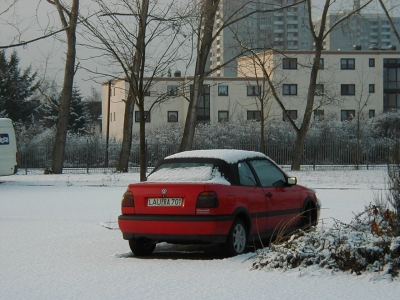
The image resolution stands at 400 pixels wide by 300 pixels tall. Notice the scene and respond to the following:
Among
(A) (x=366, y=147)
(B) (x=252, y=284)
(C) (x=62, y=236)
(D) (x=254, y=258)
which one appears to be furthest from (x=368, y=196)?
(A) (x=366, y=147)

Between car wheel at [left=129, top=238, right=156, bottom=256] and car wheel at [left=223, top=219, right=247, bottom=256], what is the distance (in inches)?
48.5

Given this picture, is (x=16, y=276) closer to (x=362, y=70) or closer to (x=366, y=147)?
(x=366, y=147)

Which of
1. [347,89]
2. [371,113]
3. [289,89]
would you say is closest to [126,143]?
[289,89]

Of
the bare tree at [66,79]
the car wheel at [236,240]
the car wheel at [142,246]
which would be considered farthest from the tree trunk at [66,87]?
the car wheel at [236,240]

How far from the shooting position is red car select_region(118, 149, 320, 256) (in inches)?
390

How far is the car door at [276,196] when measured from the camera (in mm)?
11148

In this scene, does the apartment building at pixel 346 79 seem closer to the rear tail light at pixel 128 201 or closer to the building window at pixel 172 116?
the building window at pixel 172 116

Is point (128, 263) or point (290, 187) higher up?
point (290, 187)

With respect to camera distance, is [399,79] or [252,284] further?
[399,79]

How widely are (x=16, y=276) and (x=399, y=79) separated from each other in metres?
75.0

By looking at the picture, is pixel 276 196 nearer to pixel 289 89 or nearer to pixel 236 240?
pixel 236 240

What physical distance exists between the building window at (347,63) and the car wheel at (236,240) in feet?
221

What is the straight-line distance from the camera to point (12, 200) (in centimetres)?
2114

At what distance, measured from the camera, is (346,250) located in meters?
8.26
